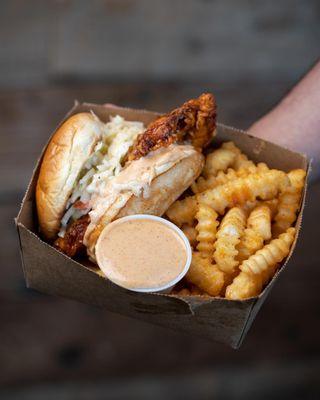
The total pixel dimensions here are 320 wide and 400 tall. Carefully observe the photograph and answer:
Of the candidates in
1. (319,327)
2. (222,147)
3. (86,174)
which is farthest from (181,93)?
(86,174)

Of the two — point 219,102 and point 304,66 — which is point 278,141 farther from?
point 304,66

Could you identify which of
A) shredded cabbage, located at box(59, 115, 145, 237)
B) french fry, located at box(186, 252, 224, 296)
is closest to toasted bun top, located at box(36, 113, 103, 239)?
shredded cabbage, located at box(59, 115, 145, 237)

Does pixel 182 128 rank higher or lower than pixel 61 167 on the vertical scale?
higher

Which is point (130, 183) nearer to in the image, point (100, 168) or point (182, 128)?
point (100, 168)

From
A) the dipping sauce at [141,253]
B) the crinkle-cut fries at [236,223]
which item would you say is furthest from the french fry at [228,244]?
the dipping sauce at [141,253]

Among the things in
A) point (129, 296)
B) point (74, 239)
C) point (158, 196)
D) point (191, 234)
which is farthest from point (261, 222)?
point (74, 239)

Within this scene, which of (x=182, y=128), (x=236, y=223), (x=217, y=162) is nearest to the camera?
(x=236, y=223)
